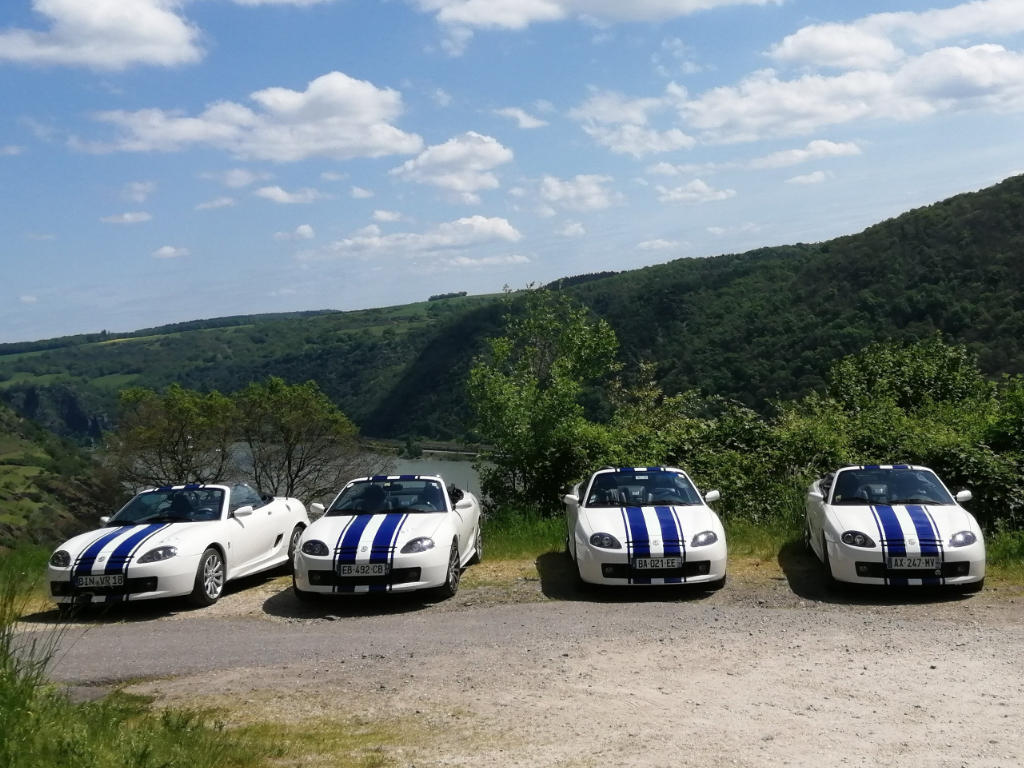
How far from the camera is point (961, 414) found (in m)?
15.5

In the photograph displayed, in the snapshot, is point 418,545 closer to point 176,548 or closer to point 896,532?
point 176,548

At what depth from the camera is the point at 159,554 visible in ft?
34.2

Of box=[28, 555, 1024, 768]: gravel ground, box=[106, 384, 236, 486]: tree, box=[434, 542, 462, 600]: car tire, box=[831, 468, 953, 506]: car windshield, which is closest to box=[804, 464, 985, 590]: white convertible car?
box=[831, 468, 953, 506]: car windshield

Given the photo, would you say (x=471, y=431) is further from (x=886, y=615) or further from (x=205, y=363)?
(x=205, y=363)

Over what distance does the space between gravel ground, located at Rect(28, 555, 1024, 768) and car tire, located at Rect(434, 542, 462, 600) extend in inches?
12.9

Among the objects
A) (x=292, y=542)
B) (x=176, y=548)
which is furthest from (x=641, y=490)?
(x=176, y=548)

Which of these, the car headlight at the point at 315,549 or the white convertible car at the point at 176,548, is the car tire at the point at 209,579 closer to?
the white convertible car at the point at 176,548

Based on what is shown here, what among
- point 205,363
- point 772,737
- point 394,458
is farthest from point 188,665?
point 205,363

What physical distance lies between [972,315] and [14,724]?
3675 cm

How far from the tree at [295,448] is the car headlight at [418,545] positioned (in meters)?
26.2

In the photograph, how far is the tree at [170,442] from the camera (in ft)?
112

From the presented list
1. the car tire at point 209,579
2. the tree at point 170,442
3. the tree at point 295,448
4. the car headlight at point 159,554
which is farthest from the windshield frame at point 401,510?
the tree at point 295,448

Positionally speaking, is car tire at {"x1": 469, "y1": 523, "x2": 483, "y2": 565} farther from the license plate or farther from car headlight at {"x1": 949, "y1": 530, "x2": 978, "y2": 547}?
car headlight at {"x1": 949, "y1": 530, "x2": 978, "y2": 547}

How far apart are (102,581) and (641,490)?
640 cm
